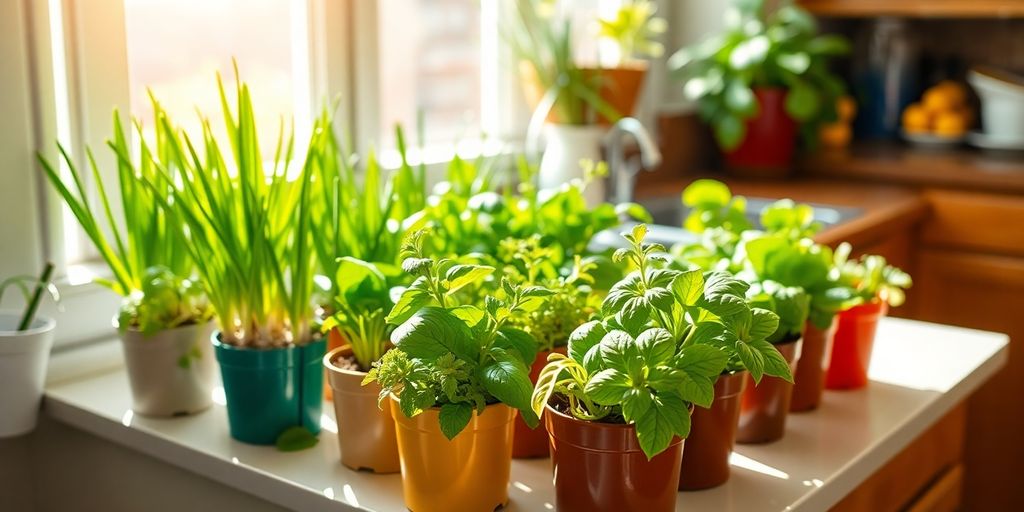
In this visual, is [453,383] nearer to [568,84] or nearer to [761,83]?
[568,84]

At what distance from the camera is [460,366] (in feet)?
3.34

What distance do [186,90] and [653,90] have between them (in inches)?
58.2

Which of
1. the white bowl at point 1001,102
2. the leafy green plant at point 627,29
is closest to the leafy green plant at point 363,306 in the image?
the leafy green plant at point 627,29

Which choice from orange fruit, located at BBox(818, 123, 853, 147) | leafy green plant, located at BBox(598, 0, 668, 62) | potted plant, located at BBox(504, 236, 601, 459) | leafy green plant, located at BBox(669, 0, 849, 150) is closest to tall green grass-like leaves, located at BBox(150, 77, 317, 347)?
potted plant, located at BBox(504, 236, 601, 459)

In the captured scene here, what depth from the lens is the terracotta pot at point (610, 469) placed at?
1.00m

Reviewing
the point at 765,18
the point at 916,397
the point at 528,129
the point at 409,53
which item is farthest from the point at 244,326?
the point at 765,18

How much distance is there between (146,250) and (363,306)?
0.33 meters

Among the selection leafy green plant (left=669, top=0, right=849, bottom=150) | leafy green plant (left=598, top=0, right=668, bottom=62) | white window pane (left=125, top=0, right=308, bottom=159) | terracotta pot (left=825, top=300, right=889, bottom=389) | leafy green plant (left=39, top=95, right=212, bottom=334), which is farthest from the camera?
leafy green plant (left=669, top=0, right=849, bottom=150)

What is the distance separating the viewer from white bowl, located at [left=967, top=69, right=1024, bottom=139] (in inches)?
118

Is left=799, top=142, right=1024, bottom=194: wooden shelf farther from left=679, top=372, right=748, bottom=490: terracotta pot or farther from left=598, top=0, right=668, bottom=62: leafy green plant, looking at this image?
left=679, top=372, right=748, bottom=490: terracotta pot

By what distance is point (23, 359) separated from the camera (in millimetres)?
1348

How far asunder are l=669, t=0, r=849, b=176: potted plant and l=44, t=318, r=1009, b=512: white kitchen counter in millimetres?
1323

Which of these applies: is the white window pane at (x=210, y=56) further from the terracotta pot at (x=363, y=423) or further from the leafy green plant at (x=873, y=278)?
the leafy green plant at (x=873, y=278)

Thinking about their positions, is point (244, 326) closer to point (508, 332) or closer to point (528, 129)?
point (508, 332)
